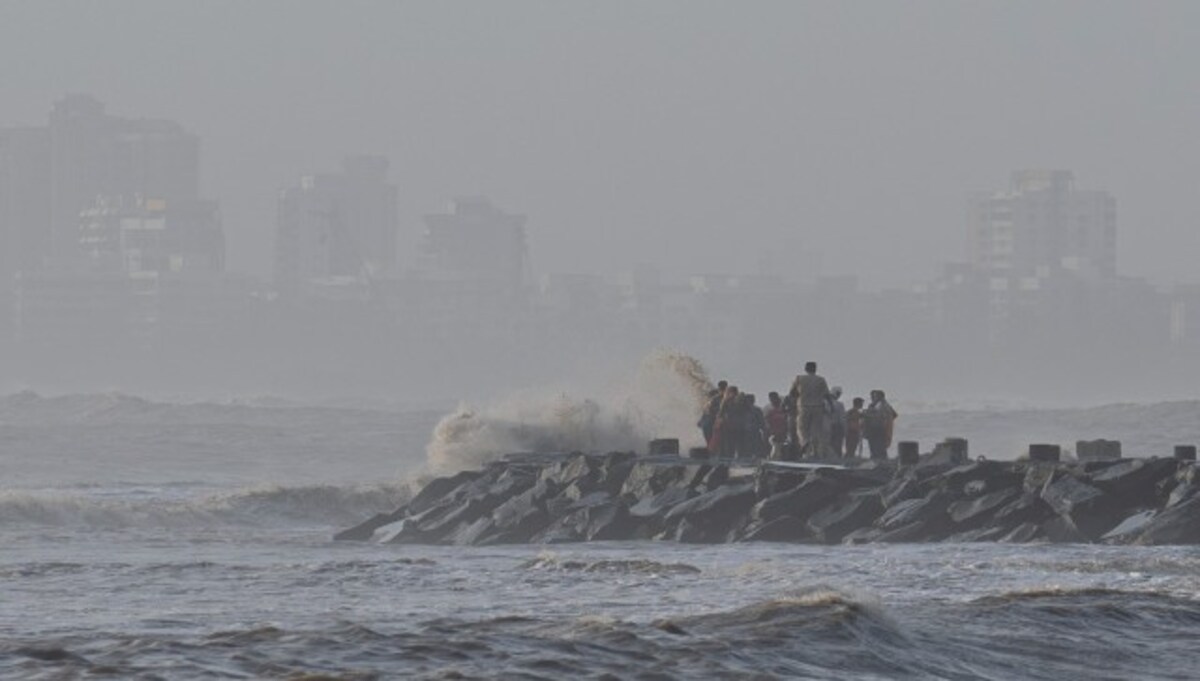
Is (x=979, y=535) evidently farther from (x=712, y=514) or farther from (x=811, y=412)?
(x=811, y=412)

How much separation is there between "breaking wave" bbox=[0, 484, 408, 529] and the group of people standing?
630 centimetres

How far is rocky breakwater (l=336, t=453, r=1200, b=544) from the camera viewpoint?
25.8 metres

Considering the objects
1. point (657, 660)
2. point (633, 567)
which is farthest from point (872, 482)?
point (657, 660)

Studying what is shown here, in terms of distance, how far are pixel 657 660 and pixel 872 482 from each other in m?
12.8

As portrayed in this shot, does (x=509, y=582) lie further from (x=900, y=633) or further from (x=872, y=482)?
(x=872, y=482)

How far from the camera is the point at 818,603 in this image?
17.9 metres

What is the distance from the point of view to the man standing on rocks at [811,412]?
100 feet

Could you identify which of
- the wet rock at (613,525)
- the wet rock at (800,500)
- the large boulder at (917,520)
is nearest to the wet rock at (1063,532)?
the large boulder at (917,520)

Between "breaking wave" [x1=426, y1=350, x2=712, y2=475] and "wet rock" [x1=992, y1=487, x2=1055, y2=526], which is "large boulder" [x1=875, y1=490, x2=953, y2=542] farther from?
"breaking wave" [x1=426, y1=350, x2=712, y2=475]

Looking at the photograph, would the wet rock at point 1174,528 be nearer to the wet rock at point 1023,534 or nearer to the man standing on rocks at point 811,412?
the wet rock at point 1023,534

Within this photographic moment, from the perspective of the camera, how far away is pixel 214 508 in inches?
1471

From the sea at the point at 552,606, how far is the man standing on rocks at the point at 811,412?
3.79m

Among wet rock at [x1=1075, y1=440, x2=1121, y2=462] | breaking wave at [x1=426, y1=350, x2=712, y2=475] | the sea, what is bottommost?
the sea

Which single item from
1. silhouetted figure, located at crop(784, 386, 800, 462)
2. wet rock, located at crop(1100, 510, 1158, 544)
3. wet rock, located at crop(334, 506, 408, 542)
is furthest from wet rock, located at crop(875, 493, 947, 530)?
wet rock, located at crop(334, 506, 408, 542)
